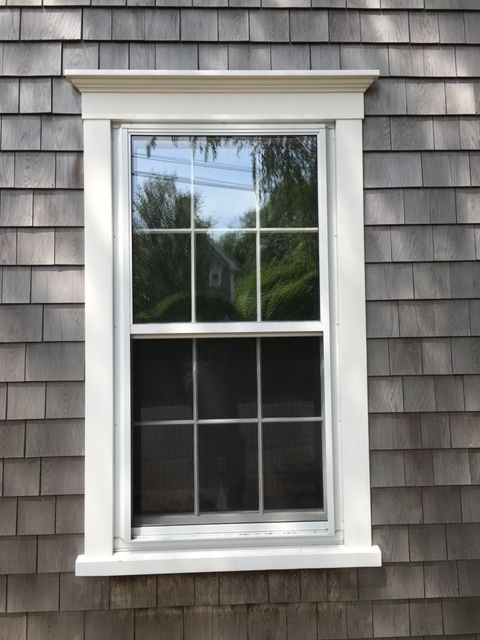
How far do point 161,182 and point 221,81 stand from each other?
→ 511 millimetres

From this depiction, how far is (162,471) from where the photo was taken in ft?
8.27

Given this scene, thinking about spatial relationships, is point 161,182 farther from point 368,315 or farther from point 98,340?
point 368,315

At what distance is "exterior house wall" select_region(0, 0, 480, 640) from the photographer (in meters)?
2.46

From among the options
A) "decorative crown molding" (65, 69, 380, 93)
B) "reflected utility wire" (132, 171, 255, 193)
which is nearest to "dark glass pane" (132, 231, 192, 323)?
"reflected utility wire" (132, 171, 255, 193)

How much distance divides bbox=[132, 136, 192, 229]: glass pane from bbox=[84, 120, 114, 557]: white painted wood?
4.8 inches

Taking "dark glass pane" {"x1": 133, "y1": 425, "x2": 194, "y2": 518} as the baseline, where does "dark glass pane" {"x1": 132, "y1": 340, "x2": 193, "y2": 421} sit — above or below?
above

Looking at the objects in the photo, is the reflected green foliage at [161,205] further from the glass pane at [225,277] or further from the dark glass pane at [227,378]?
the dark glass pane at [227,378]

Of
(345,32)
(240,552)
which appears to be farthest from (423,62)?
(240,552)

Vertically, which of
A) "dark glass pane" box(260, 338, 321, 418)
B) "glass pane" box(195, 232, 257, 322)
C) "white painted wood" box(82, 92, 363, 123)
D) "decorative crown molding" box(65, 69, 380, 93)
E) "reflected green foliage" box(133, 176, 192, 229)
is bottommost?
"dark glass pane" box(260, 338, 321, 418)

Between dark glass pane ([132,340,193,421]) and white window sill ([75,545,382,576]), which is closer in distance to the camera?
white window sill ([75,545,382,576])

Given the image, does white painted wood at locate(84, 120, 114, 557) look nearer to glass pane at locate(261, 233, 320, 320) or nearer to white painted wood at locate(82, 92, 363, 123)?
white painted wood at locate(82, 92, 363, 123)

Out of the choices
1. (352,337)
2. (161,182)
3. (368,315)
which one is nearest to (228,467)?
(352,337)

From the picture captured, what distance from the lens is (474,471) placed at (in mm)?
2545

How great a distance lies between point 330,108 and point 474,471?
5.69ft
